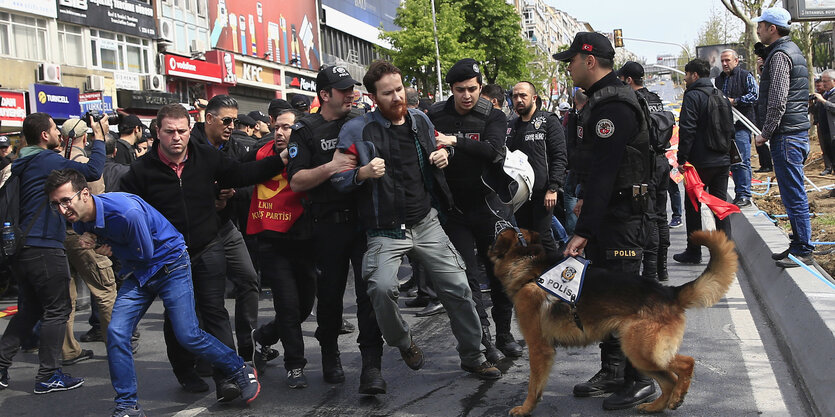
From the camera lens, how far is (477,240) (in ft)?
18.5

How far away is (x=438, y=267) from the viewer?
4906 mm

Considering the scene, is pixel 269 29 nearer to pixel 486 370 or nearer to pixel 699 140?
pixel 699 140

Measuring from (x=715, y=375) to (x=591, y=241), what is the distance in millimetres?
1286

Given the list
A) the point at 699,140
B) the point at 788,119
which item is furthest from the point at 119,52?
the point at 788,119

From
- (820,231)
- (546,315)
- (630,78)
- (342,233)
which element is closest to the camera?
(546,315)

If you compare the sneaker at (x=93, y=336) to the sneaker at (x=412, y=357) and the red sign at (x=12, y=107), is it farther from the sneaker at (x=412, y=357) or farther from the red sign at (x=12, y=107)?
the red sign at (x=12, y=107)

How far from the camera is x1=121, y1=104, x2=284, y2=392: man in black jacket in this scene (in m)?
5.04

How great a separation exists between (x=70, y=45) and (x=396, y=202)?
28808 millimetres

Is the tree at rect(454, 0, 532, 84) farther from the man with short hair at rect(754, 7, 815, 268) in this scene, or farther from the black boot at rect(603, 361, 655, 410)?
the black boot at rect(603, 361, 655, 410)

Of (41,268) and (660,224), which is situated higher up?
(41,268)

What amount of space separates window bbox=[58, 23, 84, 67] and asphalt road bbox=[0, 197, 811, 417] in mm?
25618

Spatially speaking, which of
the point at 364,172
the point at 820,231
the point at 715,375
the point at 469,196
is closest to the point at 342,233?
the point at 364,172

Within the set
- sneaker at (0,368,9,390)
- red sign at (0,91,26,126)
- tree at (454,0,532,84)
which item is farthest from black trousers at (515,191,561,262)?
tree at (454,0,532,84)

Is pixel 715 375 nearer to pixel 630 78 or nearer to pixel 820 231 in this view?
pixel 630 78
